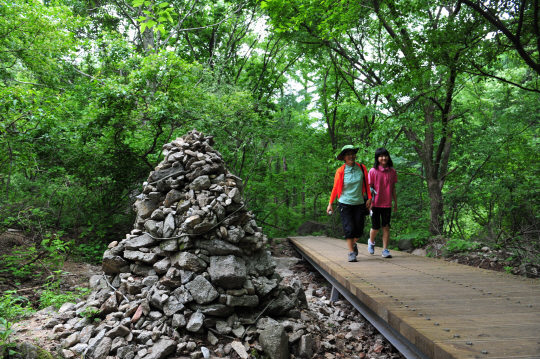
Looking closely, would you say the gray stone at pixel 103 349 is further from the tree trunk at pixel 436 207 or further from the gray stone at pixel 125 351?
the tree trunk at pixel 436 207

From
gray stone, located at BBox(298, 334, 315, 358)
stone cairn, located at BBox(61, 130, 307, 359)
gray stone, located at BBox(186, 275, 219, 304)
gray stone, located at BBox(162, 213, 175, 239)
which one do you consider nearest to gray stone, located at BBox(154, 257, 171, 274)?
stone cairn, located at BBox(61, 130, 307, 359)

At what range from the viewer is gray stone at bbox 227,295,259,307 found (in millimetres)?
3857

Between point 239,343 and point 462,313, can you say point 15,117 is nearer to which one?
point 239,343

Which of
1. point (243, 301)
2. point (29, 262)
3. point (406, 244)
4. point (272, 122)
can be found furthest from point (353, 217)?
point (272, 122)

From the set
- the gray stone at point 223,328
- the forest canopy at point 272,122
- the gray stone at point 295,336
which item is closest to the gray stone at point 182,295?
the gray stone at point 223,328

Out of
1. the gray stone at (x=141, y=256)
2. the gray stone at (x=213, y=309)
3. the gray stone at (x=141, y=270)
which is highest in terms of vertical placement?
the gray stone at (x=141, y=256)

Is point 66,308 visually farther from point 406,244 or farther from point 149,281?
point 406,244

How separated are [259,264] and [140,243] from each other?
1779mm

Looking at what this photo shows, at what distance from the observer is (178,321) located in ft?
11.5

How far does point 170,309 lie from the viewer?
143 inches

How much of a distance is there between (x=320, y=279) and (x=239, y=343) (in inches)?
190

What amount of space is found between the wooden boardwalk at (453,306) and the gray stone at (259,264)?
1.11 metres

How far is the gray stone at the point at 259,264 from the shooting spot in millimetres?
4441

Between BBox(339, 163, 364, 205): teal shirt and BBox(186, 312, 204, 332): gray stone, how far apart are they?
2.99 m
